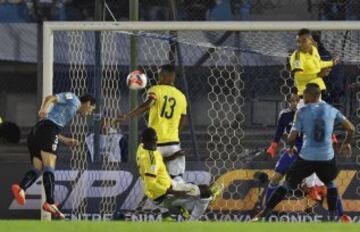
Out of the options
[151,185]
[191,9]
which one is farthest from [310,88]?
[191,9]

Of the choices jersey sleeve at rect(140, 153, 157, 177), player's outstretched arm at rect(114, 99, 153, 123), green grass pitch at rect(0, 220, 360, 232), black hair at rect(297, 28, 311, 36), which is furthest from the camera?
black hair at rect(297, 28, 311, 36)

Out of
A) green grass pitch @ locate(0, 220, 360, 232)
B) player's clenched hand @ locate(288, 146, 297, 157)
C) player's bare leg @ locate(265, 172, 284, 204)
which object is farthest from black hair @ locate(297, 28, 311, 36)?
green grass pitch @ locate(0, 220, 360, 232)

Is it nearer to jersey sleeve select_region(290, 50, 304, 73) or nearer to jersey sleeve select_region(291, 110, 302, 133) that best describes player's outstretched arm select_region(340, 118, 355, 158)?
jersey sleeve select_region(291, 110, 302, 133)

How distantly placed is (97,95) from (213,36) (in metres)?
1.86

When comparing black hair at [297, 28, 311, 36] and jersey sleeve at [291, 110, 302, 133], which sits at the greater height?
black hair at [297, 28, 311, 36]

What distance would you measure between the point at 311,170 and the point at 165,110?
7.02ft

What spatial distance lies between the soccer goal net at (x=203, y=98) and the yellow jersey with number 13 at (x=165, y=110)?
56cm

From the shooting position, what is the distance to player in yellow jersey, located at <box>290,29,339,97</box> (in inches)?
527

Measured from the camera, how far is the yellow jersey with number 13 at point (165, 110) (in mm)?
13367

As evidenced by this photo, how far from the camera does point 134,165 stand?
1405 cm

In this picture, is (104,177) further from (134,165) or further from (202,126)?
(202,126)

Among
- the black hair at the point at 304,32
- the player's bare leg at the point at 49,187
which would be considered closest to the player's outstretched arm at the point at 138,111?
the player's bare leg at the point at 49,187

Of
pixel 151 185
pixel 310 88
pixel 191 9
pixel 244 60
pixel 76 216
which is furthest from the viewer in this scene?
pixel 191 9

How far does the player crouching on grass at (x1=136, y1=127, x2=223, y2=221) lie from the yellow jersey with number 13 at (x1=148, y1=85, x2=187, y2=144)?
0.43 metres
